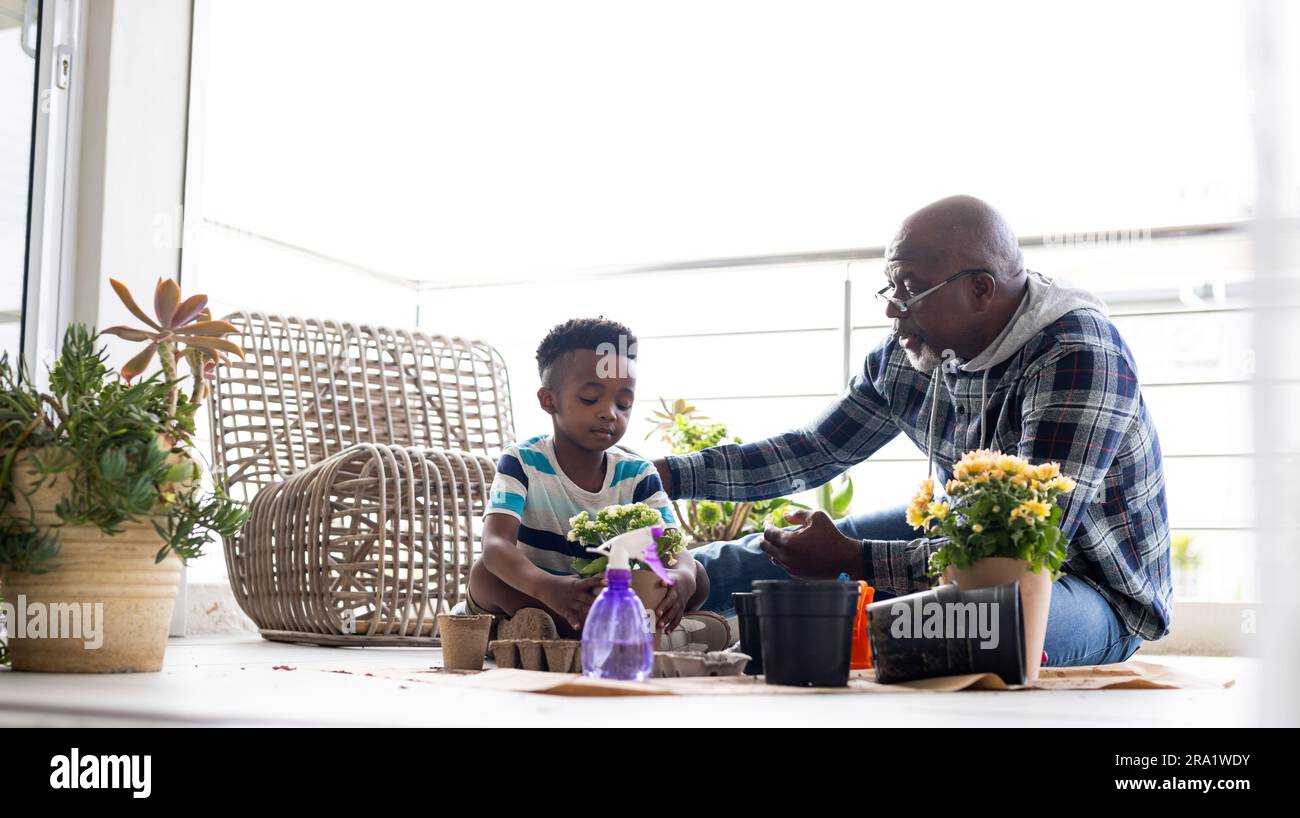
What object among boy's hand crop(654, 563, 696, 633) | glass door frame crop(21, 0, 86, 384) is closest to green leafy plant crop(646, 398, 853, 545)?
boy's hand crop(654, 563, 696, 633)

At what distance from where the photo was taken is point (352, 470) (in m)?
2.57

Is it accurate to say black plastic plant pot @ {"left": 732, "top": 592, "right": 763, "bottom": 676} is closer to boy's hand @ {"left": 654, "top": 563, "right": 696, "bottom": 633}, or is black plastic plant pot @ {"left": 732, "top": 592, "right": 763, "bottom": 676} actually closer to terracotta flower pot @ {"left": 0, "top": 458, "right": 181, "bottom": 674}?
boy's hand @ {"left": 654, "top": 563, "right": 696, "bottom": 633}

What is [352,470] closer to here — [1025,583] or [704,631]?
[704,631]

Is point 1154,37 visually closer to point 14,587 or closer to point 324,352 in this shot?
point 324,352

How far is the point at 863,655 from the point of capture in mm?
1764

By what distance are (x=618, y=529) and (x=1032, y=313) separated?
2.53 ft

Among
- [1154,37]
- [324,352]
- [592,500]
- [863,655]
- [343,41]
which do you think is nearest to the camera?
[863,655]

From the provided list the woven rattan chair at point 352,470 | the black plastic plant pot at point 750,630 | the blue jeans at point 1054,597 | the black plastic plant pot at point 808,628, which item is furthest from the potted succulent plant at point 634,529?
the woven rattan chair at point 352,470

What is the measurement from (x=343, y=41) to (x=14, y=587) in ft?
20.3

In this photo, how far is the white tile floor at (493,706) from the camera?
3.28 feet

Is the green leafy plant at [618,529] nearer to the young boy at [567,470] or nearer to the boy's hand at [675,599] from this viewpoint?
the boy's hand at [675,599]

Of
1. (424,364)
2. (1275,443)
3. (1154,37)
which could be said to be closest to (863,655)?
(1275,443)

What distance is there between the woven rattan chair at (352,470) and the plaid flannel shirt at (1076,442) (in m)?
0.65

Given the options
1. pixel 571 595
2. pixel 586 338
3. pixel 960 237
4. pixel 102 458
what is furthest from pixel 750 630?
pixel 102 458
